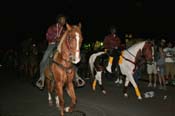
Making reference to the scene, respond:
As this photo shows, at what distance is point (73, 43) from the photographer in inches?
386

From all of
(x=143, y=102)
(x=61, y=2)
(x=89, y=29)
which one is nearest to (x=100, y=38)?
(x=89, y=29)

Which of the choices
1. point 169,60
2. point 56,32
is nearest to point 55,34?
point 56,32

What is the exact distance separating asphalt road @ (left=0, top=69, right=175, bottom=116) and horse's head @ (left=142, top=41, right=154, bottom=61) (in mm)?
1570

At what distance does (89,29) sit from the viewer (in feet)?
163

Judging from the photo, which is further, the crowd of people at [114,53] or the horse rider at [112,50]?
the horse rider at [112,50]

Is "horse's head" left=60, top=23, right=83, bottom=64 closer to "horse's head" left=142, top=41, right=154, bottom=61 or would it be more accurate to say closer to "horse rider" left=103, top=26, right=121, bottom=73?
"horse's head" left=142, top=41, right=154, bottom=61

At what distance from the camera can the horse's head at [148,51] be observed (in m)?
14.0

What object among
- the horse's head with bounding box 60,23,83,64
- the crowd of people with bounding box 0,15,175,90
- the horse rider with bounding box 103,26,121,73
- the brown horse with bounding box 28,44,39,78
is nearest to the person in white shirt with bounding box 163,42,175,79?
the crowd of people with bounding box 0,15,175,90

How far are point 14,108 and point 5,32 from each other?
47.0m

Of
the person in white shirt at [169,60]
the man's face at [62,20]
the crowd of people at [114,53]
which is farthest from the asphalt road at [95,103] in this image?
the man's face at [62,20]

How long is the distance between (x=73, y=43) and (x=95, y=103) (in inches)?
161

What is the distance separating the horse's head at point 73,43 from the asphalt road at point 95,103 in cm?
205

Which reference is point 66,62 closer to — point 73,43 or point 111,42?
point 73,43

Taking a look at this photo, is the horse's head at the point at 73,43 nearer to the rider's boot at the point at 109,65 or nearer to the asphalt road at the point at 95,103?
the asphalt road at the point at 95,103
